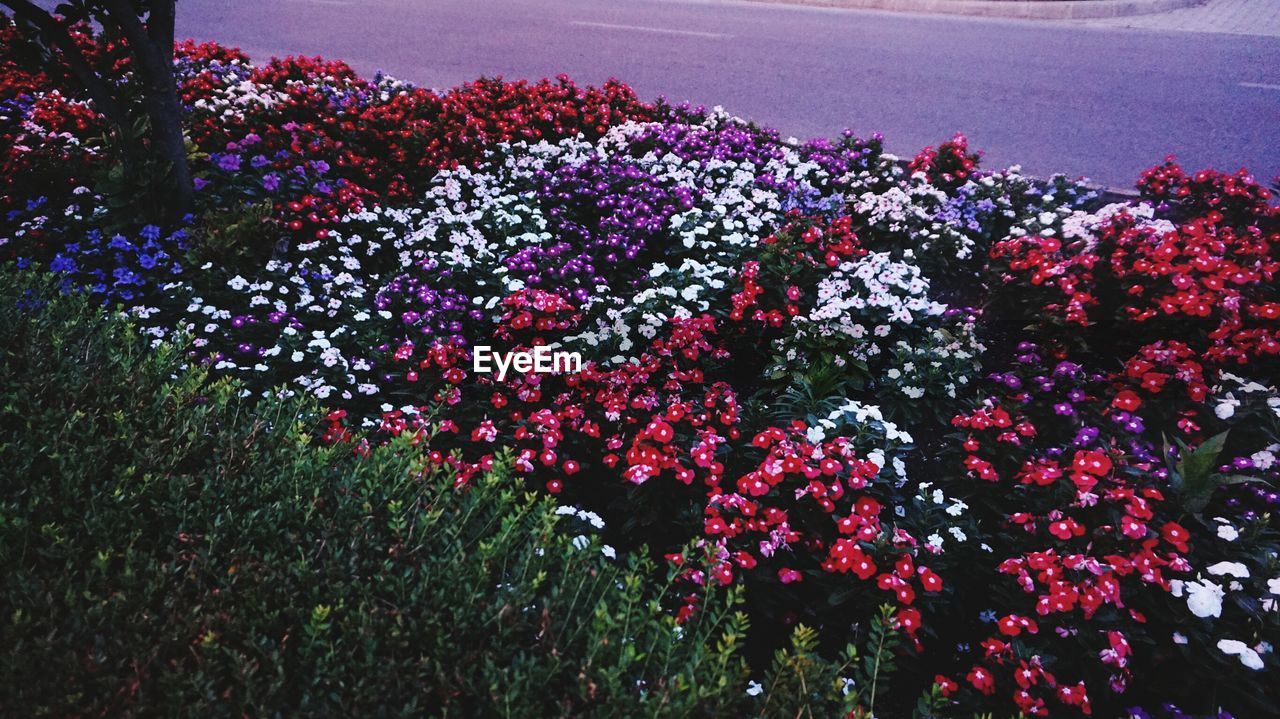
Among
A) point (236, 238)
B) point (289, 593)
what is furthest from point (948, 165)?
point (289, 593)

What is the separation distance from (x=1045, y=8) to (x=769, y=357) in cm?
1075

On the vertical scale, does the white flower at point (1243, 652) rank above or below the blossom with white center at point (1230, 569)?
below

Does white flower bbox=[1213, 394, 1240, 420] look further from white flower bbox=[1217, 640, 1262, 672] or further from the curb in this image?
the curb

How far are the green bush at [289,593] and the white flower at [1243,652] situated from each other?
4.31 ft

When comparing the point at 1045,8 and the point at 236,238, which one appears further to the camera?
the point at 1045,8

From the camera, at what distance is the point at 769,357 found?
14.4 ft

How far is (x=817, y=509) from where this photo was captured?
309 centimetres

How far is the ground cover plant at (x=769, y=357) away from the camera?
2656 mm

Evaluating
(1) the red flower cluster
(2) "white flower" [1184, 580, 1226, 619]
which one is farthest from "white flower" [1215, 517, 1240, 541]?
(1) the red flower cluster

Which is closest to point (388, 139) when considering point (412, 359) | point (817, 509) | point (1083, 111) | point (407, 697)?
point (412, 359)

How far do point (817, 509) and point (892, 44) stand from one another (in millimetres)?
9383

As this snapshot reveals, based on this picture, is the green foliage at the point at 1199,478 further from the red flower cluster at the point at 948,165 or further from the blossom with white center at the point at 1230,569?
the red flower cluster at the point at 948,165

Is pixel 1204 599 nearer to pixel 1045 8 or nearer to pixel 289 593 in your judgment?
pixel 289 593

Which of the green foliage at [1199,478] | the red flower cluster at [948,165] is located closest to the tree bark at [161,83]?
the red flower cluster at [948,165]
